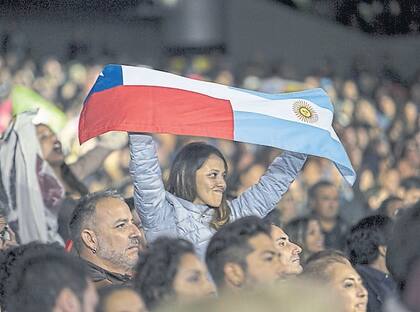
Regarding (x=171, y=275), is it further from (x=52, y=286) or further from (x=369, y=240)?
(x=369, y=240)

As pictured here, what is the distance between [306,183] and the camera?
14016 millimetres

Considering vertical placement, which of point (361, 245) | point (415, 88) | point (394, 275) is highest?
point (394, 275)

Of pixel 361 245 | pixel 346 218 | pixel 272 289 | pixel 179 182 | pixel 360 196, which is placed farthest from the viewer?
pixel 360 196

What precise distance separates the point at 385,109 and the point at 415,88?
1.43 meters

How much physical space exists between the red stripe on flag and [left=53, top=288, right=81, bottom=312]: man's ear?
2.50 meters

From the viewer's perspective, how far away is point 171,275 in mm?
5703

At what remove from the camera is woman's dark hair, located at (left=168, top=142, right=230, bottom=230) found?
7.59 m

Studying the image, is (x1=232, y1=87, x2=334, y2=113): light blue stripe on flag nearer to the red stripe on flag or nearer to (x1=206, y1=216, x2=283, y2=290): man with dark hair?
the red stripe on flag

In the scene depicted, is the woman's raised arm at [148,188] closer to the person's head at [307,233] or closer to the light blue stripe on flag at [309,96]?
the light blue stripe on flag at [309,96]

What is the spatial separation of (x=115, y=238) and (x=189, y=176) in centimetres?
66

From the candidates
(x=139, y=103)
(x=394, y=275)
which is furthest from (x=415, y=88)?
(x=394, y=275)

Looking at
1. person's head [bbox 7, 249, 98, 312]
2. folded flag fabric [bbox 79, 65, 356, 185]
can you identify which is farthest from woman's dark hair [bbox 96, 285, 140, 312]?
folded flag fabric [bbox 79, 65, 356, 185]

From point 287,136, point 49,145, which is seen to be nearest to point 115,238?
point 287,136

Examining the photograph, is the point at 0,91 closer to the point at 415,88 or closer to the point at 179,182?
the point at 179,182
